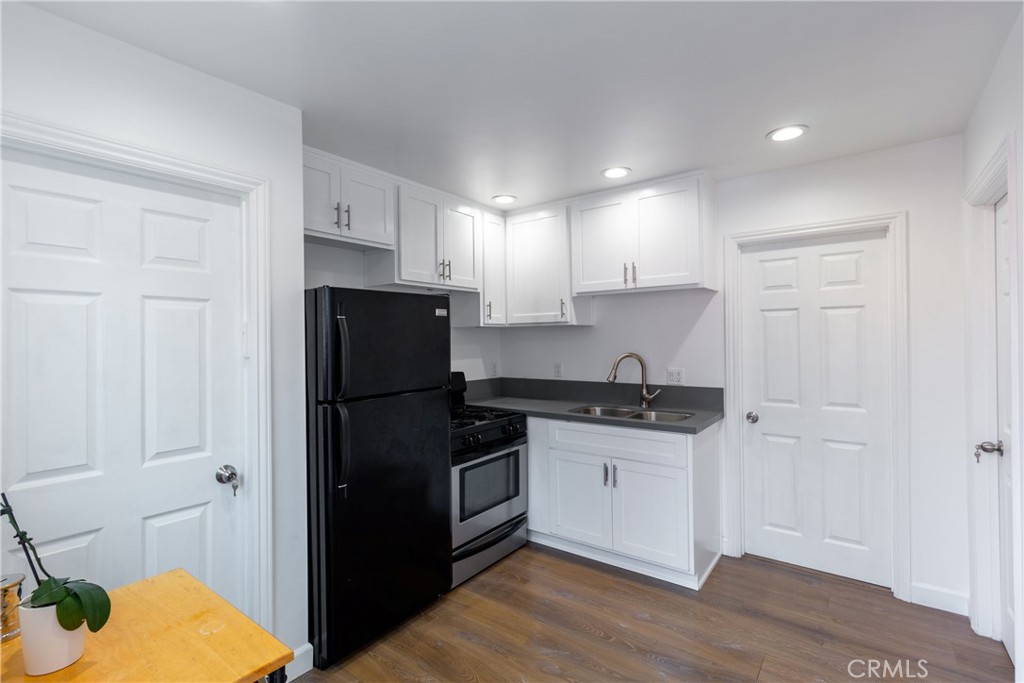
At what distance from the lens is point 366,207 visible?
2836 mm

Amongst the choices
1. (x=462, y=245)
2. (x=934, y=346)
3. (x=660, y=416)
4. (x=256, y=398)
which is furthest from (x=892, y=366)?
(x=256, y=398)

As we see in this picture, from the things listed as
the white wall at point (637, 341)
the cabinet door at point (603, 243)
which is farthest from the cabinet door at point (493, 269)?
the cabinet door at point (603, 243)

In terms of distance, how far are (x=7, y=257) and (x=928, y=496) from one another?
3934 millimetres

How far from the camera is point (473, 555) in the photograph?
9.71ft

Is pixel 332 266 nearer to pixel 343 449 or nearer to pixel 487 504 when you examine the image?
pixel 343 449

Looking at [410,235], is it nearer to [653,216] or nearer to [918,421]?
[653,216]

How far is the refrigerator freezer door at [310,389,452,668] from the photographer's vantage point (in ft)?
7.07

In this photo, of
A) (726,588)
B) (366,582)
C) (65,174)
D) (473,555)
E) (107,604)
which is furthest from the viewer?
(473,555)

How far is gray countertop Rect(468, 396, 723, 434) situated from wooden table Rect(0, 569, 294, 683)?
2.17 m

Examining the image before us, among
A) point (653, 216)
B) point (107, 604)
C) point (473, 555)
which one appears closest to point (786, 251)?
point (653, 216)

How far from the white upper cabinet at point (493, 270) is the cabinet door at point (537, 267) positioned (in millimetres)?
54

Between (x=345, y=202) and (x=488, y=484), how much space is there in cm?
184

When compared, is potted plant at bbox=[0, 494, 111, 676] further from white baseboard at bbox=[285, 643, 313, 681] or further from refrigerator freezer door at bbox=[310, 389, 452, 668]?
white baseboard at bbox=[285, 643, 313, 681]

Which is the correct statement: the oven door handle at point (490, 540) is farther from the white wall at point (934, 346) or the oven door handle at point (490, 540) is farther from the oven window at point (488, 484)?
the white wall at point (934, 346)
